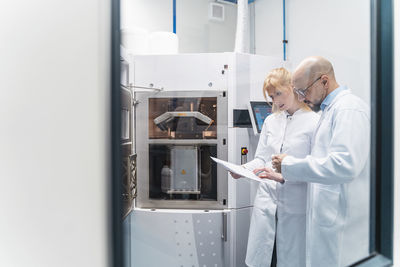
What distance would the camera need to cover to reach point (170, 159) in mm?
1760

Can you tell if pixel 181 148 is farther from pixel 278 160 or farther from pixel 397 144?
pixel 397 144

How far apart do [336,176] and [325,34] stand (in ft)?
3.17

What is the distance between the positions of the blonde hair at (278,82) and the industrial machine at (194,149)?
0.09 metres

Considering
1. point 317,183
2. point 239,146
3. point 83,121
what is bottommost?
point 317,183

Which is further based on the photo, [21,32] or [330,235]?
[330,235]

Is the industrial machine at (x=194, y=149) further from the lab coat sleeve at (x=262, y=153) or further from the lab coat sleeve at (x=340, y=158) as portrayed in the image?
the lab coat sleeve at (x=340, y=158)

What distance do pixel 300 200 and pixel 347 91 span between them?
615mm

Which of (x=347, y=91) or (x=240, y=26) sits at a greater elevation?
(x=240, y=26)

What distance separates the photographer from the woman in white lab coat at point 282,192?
1425 millimetres

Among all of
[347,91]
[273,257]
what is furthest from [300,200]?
[347,91]

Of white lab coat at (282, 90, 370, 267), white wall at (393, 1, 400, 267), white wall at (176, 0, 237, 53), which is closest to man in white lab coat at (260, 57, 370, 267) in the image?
white lab coat at (282, 90, 370, 267)

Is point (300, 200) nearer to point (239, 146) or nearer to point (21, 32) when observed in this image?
point (239, 146)

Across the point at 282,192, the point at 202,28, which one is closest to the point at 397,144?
the point at 282,192

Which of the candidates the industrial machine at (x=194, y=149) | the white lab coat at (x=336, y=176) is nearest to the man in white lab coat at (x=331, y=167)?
the white lab coat at (x=336, y=176)
